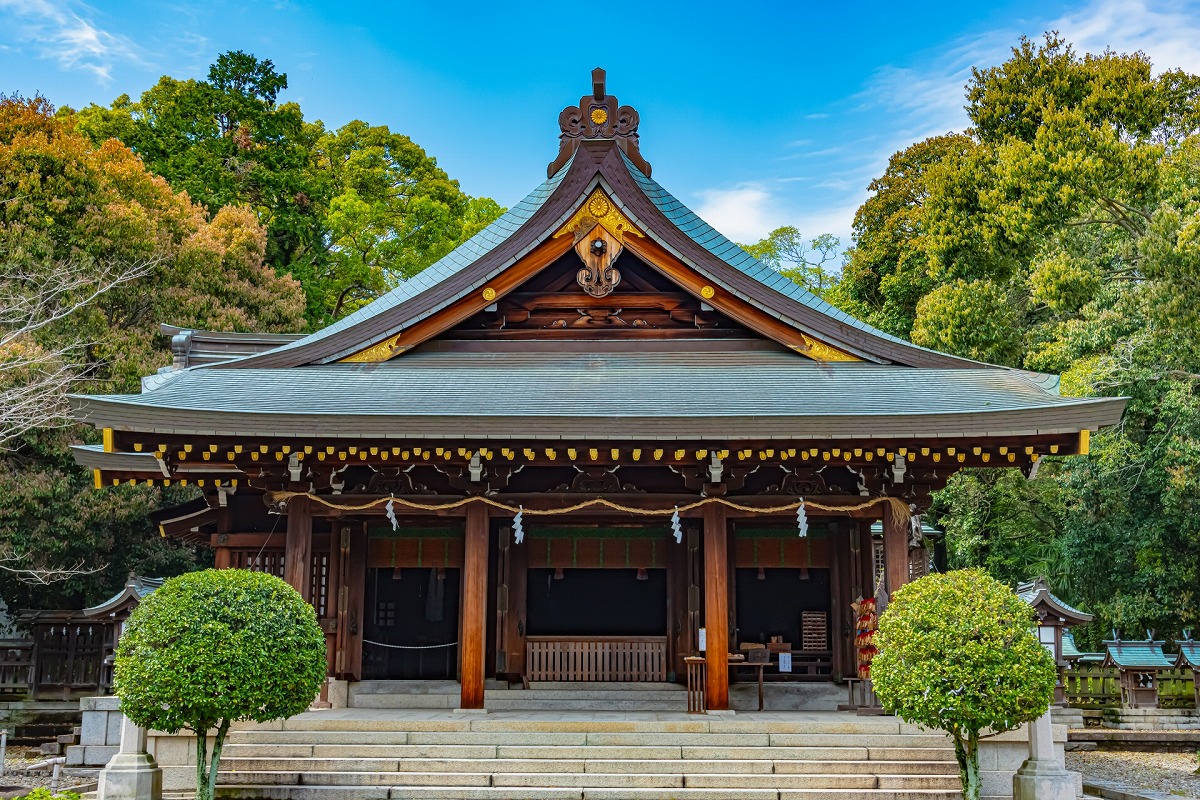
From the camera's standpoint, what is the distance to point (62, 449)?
22.8m

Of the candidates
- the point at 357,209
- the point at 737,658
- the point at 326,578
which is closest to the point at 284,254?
the point at 357,209

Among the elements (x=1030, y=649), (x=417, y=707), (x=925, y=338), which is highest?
(x=925, y=338)

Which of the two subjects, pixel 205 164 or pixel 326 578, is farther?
pixel 205 164

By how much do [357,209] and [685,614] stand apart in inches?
1007

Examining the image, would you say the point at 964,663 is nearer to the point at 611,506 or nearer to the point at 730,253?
the point at 611,506

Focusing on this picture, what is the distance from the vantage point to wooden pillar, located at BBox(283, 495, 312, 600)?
41.3 ft

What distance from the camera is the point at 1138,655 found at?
69.8ft

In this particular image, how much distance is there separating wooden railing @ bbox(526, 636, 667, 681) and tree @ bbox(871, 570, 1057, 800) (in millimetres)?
4949

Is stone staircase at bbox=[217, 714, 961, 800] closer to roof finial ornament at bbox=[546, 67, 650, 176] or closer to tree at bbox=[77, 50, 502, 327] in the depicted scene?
roof finial ornament at bbox=[546, 67, 650, 176]

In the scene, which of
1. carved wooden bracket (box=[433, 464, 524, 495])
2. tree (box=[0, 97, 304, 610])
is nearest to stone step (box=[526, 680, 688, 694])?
carved wooden bracket (box=[433, 464, 524, 495])

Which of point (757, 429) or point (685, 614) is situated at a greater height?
point (757, 429)

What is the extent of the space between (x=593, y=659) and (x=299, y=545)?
4.34 m

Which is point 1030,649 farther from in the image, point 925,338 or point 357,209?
point 357,209

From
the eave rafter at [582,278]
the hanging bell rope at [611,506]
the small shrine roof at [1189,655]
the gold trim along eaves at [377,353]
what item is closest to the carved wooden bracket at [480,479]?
the hanging bell rope at [611,506]
